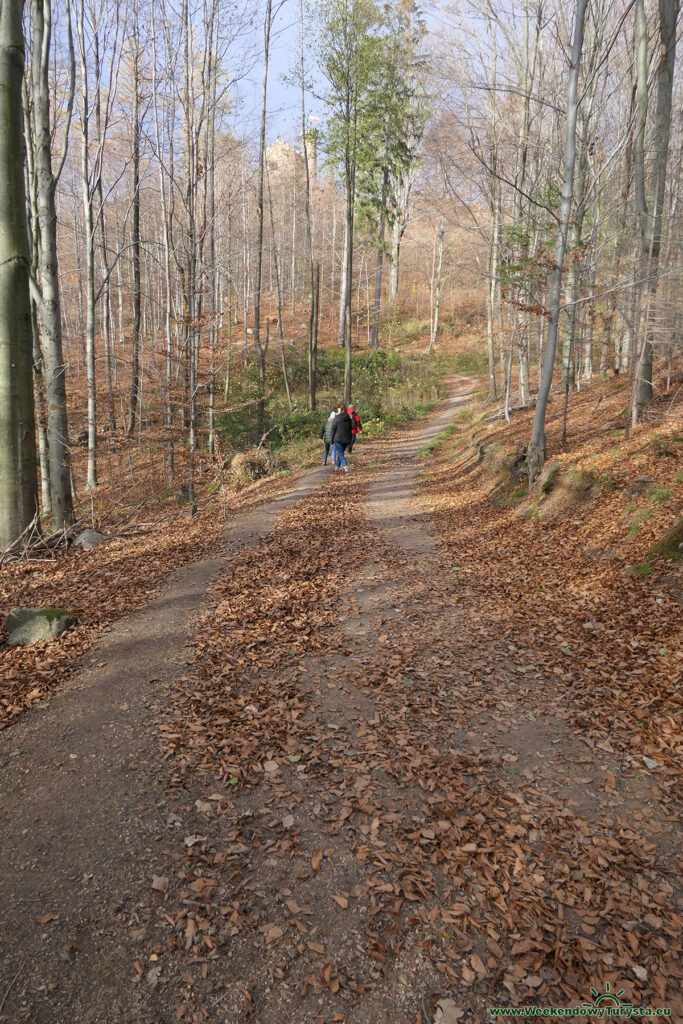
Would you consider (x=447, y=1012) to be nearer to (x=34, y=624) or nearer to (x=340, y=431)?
(x=34, y=624)

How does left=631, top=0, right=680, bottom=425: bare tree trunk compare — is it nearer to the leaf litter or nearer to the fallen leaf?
the leaf litter

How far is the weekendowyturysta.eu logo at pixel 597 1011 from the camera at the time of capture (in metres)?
2.71

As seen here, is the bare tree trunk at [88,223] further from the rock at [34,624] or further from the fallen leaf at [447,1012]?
the fallen leaf at [447,1012]

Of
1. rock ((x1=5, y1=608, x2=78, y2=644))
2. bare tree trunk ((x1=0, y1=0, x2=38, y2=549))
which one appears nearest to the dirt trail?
rock ((x1=5, y1=608, x2=78, y2=644))

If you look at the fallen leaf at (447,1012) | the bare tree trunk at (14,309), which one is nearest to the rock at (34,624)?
the bare tree trunk at (14,309)

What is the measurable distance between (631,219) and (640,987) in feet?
60.0

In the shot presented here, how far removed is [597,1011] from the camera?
8.94ft

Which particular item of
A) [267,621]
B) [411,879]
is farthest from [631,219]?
[411,879]

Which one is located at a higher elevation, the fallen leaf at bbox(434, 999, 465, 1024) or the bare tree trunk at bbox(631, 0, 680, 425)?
the bare tree trunk at bbox(631, 0, 680, 425)

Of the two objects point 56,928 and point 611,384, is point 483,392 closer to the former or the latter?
point 611,384

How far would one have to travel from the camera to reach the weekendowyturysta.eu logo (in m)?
2.71

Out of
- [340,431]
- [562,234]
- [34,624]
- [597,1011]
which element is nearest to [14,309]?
[34,624]

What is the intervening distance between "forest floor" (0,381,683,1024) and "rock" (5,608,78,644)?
0.41 meters

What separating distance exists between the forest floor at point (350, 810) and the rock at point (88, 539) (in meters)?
2.14
